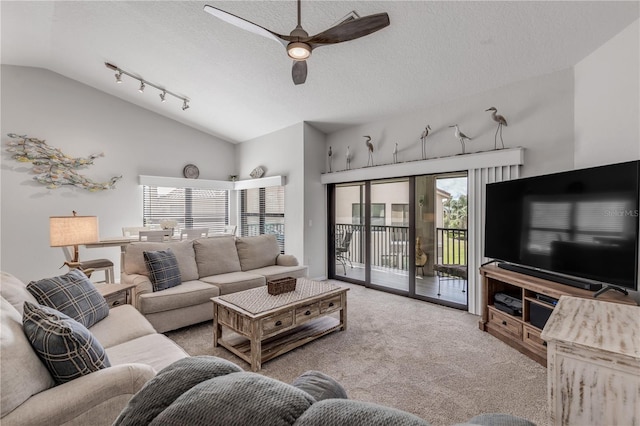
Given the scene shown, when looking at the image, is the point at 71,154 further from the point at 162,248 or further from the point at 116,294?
the point at 116,294

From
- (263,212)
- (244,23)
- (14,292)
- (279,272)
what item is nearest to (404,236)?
(279,272)

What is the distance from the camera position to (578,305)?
124 centimetres

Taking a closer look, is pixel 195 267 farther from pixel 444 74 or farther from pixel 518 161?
pixel 518 161

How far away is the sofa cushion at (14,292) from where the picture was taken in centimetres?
160

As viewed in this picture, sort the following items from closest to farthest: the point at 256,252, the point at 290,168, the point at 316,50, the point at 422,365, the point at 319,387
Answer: the point at 319,387 < the point at 422,365 < the point at 316,50 < the point at 256,252 < the point at 290,168

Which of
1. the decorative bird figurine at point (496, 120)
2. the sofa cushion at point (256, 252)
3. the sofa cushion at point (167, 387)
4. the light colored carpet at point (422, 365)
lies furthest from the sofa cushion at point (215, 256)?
the decorative bird figurine at point (496, 120)

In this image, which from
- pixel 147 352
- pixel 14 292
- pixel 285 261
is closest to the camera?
pixel 14 292

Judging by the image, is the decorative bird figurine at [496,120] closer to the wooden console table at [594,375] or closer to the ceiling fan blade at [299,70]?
the ceiling fan blade at [299,70]

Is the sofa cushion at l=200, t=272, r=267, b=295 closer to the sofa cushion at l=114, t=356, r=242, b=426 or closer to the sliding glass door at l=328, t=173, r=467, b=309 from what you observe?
the sliding glass door at l=328, t=173, r=467, b=309

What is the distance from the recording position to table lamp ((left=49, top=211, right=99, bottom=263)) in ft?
8.34

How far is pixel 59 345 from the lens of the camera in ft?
3.97

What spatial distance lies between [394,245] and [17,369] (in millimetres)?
4366

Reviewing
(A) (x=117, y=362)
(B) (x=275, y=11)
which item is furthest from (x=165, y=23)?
(A) (x=117, y=362)

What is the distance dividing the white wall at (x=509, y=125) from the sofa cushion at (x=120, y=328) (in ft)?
12.7
